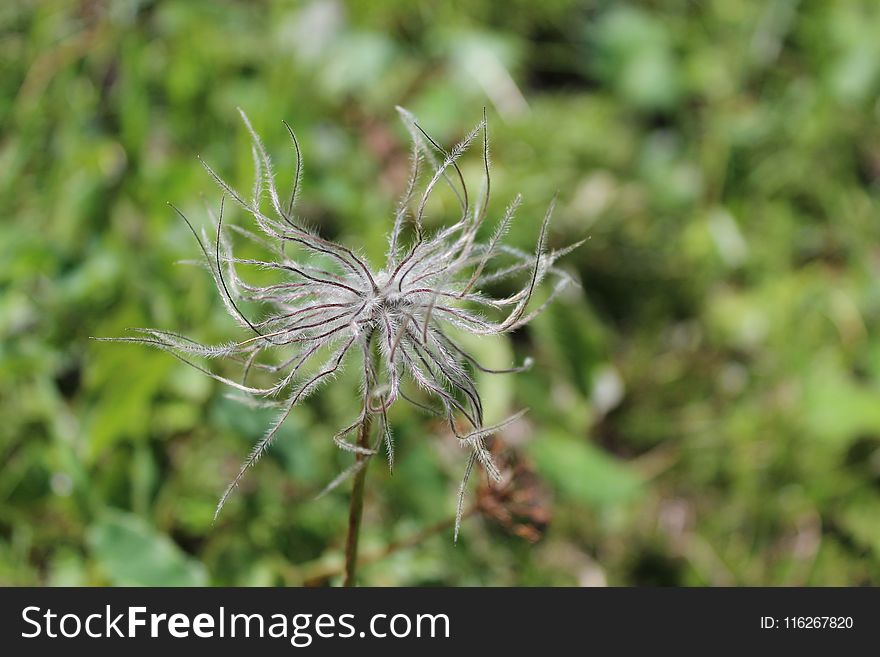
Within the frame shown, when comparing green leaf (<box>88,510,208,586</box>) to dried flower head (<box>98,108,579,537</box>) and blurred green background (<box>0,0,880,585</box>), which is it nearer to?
blurred green background (<box>0,0,880,585</box>)

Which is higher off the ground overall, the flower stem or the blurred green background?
the blurred green background

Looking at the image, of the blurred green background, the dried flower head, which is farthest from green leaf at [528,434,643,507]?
the dried flower head

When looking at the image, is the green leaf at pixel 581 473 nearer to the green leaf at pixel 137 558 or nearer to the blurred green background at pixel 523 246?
the blurred green background at pixel 523 246

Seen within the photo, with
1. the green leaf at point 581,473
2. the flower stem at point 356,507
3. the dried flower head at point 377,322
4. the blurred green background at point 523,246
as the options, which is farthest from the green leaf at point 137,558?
the green leaf at point 581,473

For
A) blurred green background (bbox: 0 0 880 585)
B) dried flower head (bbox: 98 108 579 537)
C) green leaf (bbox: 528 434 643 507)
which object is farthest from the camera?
green leaf (bbox: 528 434 643 507)

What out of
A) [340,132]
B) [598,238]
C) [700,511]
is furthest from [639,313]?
[340,132]

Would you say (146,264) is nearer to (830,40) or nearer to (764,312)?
(764,312)

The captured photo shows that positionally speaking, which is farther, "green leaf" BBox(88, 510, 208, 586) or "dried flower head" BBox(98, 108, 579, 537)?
"green leaf" BBox(88, 510, 208, 586)

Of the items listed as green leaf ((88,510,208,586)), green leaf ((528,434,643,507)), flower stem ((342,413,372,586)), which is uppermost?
green leaf ((528,434,643,507))
